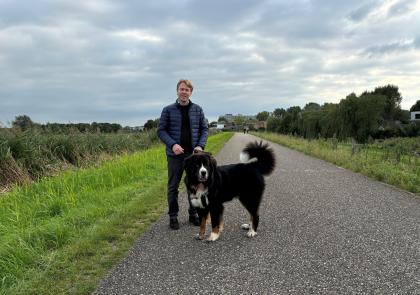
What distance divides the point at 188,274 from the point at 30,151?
28.8 feet

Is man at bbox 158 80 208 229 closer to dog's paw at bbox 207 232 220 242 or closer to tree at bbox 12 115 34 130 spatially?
dog's paw at bbox 207 232 220 242

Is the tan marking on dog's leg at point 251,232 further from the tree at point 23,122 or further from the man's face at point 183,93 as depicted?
the tree at point 23,122

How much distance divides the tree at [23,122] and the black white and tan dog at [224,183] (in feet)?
30.1

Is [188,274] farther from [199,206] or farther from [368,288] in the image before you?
[368,288]

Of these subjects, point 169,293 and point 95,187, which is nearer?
point 169,293

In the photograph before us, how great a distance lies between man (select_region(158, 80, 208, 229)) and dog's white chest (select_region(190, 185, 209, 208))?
79 cm

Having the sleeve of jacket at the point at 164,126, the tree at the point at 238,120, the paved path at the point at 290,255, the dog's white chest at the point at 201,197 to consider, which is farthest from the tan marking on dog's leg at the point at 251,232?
the tree at the point at 238,120

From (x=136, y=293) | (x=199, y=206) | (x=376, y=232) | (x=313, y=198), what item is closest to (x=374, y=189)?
(x=313, y=198)

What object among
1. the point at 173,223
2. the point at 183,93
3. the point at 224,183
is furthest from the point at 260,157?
the point at 173,223

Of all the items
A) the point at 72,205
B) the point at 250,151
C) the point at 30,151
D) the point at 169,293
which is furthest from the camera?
the point at 30,151

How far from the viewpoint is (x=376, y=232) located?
212 inches

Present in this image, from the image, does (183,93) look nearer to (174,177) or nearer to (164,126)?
(164,126)

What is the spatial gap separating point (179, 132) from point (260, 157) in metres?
1.46

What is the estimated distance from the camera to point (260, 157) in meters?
5.86
